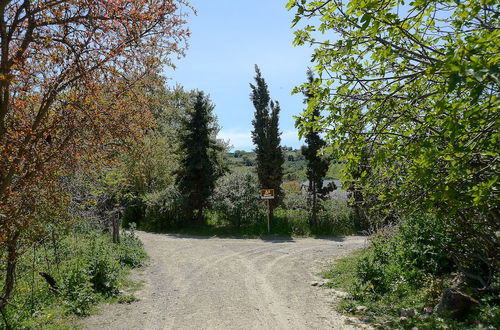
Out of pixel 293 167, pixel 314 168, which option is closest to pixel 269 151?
pixel 314 168

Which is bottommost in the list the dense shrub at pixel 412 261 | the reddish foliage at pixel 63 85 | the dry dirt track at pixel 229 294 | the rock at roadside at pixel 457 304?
the dry dirt track at pixel 229 294

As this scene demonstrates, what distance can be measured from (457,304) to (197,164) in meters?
17.2

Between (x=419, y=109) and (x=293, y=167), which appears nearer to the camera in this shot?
(x=419, y=109)

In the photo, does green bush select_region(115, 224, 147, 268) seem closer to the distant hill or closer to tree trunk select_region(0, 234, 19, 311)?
tree trunk select_region(0, 234, 19, 311)

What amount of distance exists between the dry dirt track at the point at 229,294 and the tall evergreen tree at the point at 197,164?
819 centimetres

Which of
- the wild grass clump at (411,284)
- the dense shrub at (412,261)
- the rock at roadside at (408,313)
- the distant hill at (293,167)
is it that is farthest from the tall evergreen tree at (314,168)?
the rock at roadside at (408,313)

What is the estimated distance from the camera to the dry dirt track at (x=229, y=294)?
20.8 ft

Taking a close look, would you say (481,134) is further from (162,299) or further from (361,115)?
(162,299)

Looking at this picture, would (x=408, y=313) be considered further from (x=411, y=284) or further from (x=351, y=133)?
(x=351, y=133)

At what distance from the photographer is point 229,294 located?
7.95 m

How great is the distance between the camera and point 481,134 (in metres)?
3.42

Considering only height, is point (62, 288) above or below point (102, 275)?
below

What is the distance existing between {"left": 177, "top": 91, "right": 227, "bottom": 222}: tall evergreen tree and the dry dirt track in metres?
8.19

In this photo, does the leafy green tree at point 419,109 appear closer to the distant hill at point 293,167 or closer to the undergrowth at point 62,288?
the distant hill at point 293,167
